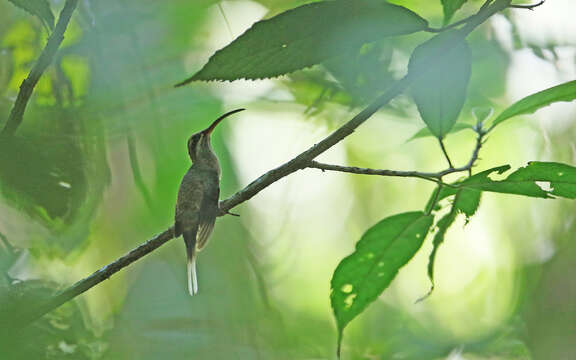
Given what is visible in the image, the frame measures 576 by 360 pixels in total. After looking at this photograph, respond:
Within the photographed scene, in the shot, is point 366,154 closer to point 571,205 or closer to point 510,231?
point 510,231

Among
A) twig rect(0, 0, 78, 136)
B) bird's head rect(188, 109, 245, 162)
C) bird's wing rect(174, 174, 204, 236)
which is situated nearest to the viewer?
twig rect(0, 0, 78, 136)

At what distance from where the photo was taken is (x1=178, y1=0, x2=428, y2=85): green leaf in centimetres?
44

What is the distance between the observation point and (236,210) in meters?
1.70

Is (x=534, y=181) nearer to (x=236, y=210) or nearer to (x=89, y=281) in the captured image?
(x=89, y=281)

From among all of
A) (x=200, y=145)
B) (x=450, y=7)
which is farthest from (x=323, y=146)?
(x=200, y=145)

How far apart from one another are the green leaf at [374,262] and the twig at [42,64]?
298 millimetres

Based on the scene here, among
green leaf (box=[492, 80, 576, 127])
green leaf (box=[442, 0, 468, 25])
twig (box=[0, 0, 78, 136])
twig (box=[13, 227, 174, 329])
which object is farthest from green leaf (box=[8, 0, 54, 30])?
green leaf (box=[492, 80, 576, 127])

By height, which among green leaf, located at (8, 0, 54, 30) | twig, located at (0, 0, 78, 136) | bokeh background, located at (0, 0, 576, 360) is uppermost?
green leaf, located at (8, 0, 54, 30)

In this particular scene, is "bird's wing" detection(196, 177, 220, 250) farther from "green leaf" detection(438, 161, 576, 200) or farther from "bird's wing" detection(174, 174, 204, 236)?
"green leaf" detection(438, 161, 576, 200)

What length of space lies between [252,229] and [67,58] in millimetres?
772

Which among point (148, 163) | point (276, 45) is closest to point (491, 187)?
point (276, 45)

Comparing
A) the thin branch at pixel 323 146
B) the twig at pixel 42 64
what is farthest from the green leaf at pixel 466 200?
the twig at pixel 42 64

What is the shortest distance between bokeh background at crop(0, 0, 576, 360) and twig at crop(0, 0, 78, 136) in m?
0.03

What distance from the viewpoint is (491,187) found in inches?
20.1
